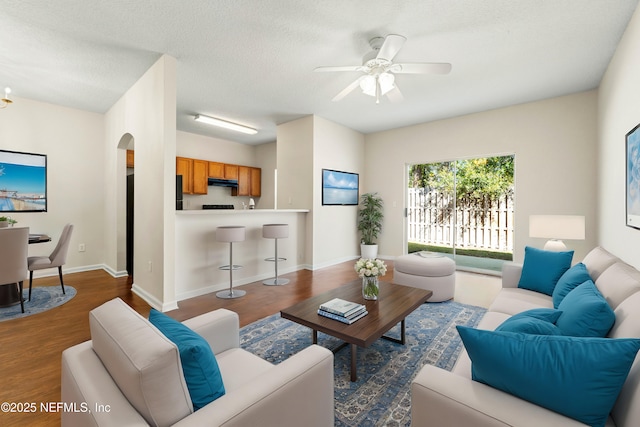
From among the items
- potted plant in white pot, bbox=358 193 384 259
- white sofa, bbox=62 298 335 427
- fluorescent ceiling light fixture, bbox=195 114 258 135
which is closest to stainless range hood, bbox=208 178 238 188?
fluorescent ceiling light fixture, bbox=195 114 258 135

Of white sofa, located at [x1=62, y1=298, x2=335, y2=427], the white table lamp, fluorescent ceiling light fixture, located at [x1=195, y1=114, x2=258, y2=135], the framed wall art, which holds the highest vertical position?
fluorescent ceiling light fixture, located at [x1=195, y1=114, x2=258, y2=135]

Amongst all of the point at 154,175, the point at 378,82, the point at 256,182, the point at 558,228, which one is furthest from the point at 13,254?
the point at 558,228

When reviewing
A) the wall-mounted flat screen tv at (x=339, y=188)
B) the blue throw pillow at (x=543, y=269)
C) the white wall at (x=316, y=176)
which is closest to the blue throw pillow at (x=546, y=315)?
the blue throw pillow at (x=543, y=269)

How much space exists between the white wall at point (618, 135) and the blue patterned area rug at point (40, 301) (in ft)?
19.1

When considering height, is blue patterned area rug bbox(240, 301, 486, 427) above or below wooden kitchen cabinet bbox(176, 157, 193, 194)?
below

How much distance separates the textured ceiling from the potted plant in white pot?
7.43ft

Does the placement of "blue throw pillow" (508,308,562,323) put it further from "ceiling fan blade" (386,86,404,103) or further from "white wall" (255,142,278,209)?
"white wall" (255,142,278,209)

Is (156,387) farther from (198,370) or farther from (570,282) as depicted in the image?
(570,282)

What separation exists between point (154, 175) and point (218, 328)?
8.18 feet

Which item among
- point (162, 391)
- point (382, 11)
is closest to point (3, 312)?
point (162, 391)

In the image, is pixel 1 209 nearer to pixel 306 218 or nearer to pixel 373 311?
pixel 306 218

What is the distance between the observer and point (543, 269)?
96.3 inches

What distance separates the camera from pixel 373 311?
2.10 metres

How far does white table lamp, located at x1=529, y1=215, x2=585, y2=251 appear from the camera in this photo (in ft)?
9.97
